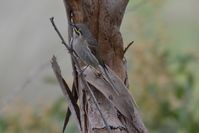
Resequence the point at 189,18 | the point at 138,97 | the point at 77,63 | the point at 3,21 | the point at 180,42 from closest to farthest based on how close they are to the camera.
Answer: the point at 77,63 → the point at 138,97 → the point at 180,42 → the point at 189,18 → the point at 3,21

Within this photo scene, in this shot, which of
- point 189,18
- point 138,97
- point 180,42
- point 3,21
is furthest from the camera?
point 3,21

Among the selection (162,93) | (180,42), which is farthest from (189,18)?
(162,93)

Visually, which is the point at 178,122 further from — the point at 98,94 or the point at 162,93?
the point at 98,94
